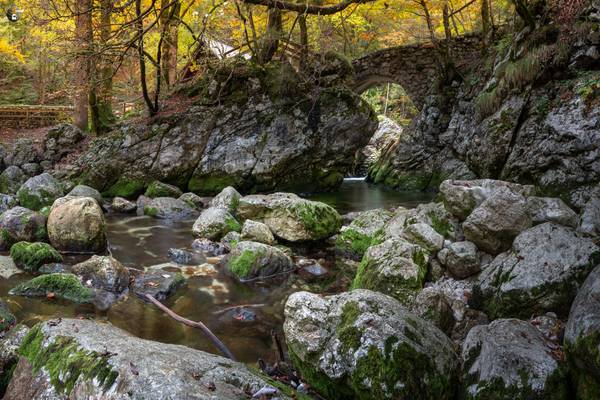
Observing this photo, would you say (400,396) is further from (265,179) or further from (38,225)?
(265,179)

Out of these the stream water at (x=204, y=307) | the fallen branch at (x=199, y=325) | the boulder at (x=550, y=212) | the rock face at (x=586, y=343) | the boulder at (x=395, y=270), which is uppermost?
the boulder at (x=550, y=212)

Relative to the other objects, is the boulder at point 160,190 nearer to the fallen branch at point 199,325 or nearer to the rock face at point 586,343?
the fallen branch at point 199,325

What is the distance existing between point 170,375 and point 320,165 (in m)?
14.6

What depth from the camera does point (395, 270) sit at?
18.9ft

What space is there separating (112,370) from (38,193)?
35.1ft

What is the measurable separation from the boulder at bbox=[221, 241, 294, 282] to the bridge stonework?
1444cm

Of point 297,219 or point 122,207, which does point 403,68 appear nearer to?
point 122,207

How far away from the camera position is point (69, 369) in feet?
9.86

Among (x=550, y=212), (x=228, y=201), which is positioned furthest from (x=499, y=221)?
(x=228, y=201)

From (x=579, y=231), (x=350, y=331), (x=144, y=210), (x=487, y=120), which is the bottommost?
(x=144, y=210)

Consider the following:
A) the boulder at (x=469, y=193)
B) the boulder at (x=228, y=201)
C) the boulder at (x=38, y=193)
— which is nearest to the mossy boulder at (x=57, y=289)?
the boulder at (x=228, y=201)

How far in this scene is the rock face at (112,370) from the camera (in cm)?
274

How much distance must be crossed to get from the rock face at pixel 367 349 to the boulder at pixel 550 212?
296 cm

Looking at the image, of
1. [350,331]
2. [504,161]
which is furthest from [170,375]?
[504,161]
